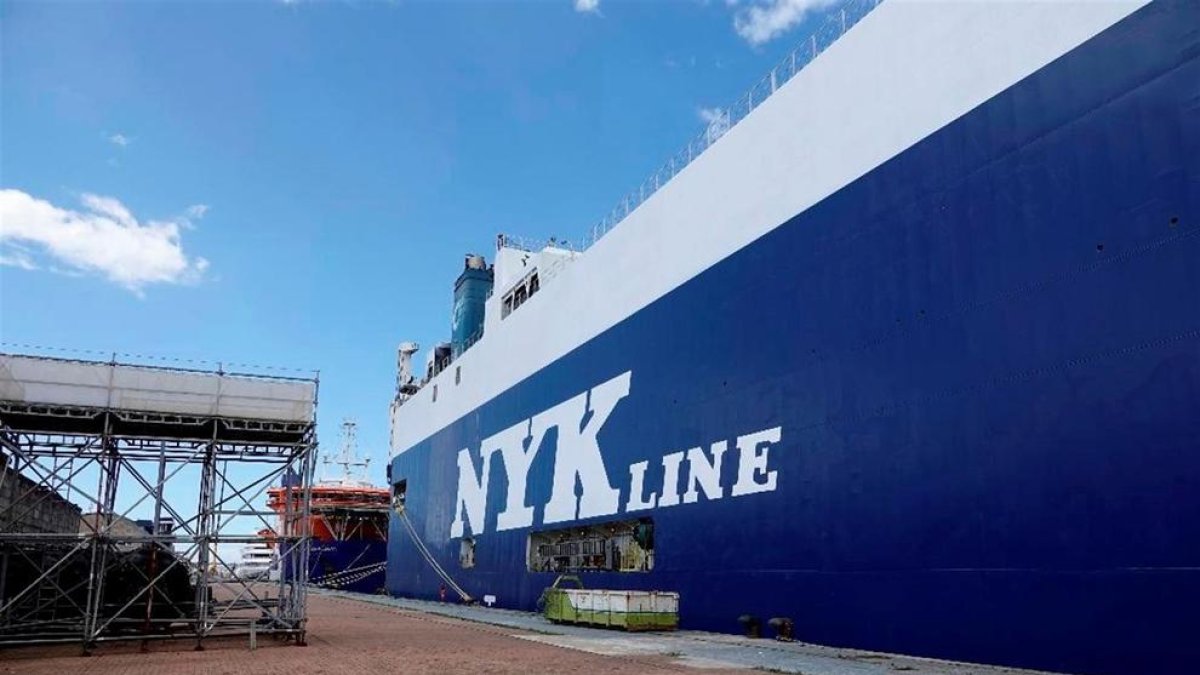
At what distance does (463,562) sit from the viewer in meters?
33.3

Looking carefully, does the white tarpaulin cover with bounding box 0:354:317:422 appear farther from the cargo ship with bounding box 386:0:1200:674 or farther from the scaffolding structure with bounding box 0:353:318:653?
the cargo ship with bounding box 386:0:1200:674

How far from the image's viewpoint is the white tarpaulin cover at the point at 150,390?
16.2 metres

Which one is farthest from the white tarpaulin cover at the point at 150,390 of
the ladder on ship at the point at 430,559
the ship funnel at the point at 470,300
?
the ship funnel at the point at 470,300

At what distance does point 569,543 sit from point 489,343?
1100cm

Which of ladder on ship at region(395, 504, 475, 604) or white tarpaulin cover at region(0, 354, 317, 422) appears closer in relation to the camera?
white tarpaulin cover at region(0, 354, 317, 422)

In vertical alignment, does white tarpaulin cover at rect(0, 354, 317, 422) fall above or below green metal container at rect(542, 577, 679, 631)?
above

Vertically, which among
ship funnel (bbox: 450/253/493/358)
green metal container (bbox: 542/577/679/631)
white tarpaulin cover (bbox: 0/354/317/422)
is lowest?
green metal container (bbox: 542/577/679/631)

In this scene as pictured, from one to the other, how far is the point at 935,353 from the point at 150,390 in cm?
1423

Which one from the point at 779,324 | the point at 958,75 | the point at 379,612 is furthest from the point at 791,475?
the point at 379,612

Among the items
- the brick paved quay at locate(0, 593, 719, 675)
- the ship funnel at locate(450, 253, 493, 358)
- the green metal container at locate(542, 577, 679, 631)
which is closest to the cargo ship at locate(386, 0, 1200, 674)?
the green metal container at locate(542, 577, 679, 631)

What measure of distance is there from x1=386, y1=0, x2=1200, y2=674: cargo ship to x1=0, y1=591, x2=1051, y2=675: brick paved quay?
1021mm

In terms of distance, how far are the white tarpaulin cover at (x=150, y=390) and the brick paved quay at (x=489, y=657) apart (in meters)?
4.40

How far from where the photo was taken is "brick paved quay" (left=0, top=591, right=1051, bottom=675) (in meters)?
12.0

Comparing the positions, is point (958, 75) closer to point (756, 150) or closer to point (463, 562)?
point (756, 150)
